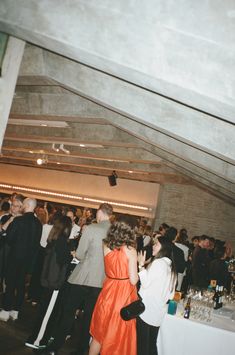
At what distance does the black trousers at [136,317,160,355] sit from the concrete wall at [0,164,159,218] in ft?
27.6

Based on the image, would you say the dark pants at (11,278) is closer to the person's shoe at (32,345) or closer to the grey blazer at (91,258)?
the person's shoe at (32,345)

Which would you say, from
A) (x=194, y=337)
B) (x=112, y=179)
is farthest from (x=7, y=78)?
(x=112, y=179)

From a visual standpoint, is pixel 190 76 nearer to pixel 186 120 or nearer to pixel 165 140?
pixel 186 120

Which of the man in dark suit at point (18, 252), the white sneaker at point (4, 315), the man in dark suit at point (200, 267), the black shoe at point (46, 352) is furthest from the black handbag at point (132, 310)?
the man in dark suit at point (200, 267)

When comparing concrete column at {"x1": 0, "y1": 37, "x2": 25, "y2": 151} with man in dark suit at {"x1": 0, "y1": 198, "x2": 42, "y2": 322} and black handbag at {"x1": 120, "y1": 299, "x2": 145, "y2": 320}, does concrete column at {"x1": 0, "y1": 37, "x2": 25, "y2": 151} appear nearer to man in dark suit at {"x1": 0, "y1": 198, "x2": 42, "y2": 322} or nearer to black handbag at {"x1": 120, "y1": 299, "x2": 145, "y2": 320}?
man in dark suit at {"x1": 0, "y1": 198, "x2": 42, "y2": 322}

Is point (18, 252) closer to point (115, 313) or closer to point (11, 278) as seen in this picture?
point (11, 278)

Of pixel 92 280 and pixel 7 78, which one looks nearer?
pixel 7 78

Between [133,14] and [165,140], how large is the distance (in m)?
3.02

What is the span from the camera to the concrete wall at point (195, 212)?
38.8 ft

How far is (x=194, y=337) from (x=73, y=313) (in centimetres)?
145

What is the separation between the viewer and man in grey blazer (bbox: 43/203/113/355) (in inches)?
151

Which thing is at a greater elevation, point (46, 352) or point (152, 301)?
point (152, 301)

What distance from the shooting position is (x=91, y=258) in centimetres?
398

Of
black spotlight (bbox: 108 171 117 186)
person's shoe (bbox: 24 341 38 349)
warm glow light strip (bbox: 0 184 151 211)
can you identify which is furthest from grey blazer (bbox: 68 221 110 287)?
warm glow light strip (bbox: 0 184 151 211)
